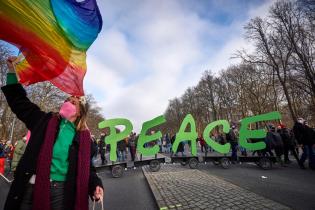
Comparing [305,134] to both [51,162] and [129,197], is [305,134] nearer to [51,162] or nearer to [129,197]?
[129,197]

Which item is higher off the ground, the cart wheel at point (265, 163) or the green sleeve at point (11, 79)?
the green sleeve at point (11, 79)

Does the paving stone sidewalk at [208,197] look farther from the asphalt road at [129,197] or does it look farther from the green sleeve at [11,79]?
the green sleeve at [11,79]

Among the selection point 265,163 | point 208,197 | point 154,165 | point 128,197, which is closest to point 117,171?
point 154,165

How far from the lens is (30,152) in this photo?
6.81 feet

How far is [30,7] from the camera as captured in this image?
99.3 inches

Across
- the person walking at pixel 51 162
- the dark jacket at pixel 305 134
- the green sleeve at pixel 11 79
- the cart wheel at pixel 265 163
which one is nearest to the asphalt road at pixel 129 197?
the person walking at pixel 51 162

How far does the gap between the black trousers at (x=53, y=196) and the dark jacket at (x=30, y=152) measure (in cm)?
4

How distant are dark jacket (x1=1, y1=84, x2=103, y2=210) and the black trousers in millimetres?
40

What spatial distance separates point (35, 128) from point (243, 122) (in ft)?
37.1

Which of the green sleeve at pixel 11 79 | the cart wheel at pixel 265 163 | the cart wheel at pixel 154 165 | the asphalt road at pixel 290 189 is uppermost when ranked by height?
the green sleeve at pixel 11 79

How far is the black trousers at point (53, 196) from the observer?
1978 millimetres

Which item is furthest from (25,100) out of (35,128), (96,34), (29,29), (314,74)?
(314,74)

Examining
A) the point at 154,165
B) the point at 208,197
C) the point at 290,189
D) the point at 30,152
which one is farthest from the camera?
the point at 154,165

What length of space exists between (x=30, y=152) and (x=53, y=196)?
45 cm
